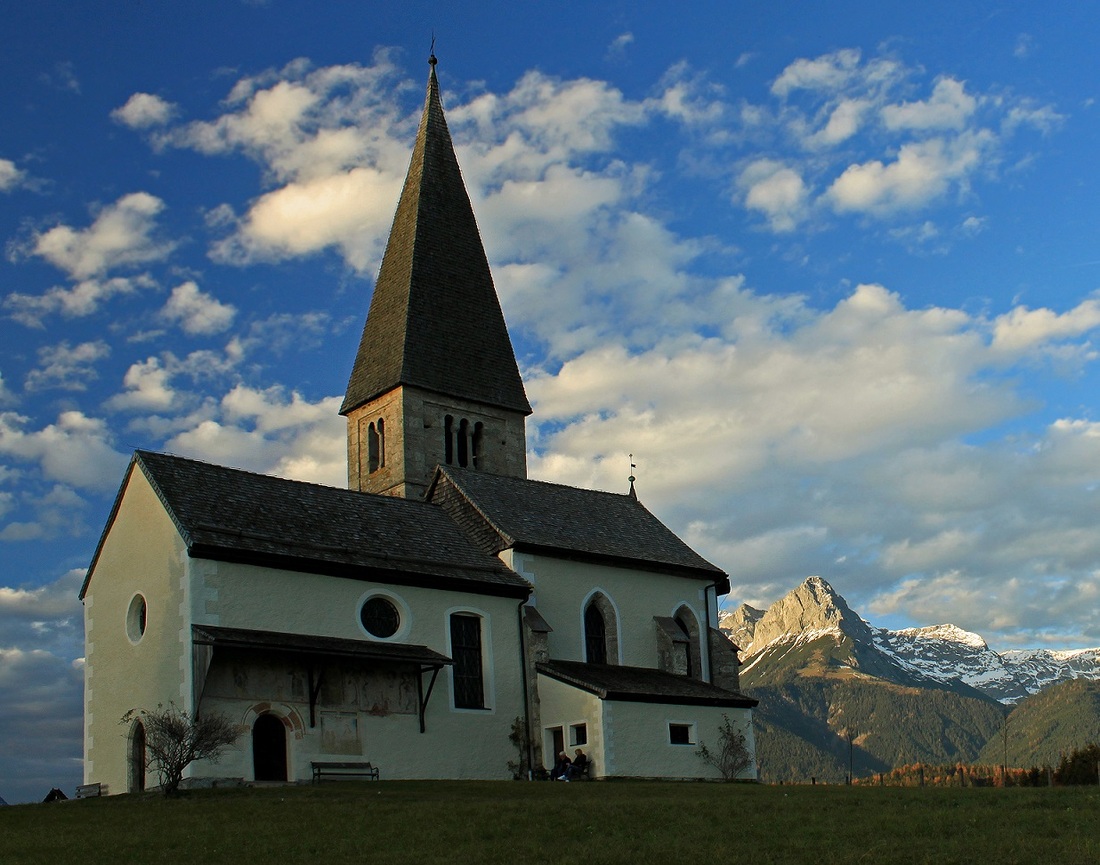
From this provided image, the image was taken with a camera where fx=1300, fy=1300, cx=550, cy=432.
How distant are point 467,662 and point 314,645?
20.5 ft

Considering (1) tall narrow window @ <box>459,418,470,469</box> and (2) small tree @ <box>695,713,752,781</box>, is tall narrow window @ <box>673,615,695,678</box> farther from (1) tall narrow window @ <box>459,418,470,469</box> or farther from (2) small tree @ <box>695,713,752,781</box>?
(1) tall narrow window @ <box>459,418,470,469</box>

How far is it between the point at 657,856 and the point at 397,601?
59.8ft

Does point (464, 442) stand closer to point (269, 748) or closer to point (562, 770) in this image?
point (562, 770)

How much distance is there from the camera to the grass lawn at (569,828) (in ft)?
64.7

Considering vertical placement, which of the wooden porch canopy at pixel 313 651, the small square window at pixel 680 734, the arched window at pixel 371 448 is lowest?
the small square window at pixel 680 734

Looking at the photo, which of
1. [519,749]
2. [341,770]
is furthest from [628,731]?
[341,770]

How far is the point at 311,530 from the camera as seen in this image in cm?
3681

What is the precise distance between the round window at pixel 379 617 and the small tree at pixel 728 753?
10375 millimetres

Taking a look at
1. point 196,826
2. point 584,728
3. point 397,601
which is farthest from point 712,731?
point 196,826

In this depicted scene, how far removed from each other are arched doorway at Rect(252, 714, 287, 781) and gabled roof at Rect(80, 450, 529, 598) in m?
4.11

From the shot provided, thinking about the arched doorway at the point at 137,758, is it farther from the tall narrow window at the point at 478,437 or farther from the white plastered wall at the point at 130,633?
the tall narrow window at the point at 478,437

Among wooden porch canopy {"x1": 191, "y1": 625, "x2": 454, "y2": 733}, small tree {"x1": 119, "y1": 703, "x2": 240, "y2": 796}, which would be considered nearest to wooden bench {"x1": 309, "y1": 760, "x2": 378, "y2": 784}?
wooden porch canopy {"x1": 191, "y1": 625, "x2": 454, "y2": 733}

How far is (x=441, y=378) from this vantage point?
188ft

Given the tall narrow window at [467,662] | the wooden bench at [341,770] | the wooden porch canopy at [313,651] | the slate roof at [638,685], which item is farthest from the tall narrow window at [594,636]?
the wooden bench at [341,770]
